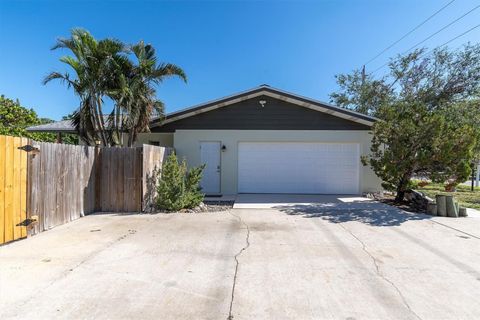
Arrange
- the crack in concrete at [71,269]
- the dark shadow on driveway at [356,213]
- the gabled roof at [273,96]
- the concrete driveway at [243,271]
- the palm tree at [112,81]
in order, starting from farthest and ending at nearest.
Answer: the gabled roof at [273,96], the palm tree at [112,81], the dark shadow on driveway at [356,213], the crack in concrete at [71,269], the concrete driveway at [243,271]

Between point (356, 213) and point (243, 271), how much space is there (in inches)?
210

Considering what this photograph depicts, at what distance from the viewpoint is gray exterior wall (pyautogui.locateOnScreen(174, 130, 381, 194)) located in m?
11.9

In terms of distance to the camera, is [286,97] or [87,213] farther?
[286,97]

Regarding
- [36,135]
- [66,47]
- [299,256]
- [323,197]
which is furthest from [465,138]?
[36,135]

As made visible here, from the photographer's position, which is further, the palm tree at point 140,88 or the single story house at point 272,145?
the single story house at point 272,145

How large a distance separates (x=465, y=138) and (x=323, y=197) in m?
4.79

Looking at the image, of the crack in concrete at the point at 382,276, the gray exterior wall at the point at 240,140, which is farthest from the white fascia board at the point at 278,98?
the crack in concrete at the point at 382,276

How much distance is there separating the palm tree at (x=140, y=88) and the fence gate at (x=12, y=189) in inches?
180

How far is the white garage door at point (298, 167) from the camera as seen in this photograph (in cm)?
1204

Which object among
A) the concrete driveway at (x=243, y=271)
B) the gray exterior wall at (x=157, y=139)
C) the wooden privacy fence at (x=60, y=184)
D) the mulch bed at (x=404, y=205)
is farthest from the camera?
the gray exterior wall at (x=157, y=139)

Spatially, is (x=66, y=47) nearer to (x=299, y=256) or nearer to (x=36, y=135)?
(x=299, y=256)

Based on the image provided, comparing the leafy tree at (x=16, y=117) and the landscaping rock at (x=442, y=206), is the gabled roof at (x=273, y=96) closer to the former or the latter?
the landscaping rock at (x=442, y=206)

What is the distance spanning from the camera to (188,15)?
1252cm

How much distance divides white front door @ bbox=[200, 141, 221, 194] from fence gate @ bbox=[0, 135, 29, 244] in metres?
7.18
